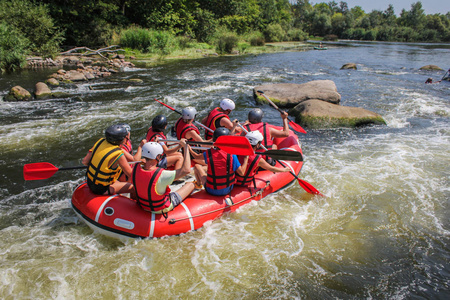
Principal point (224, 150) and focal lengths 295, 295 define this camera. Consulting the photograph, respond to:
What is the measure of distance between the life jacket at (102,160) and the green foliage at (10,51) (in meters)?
13.7

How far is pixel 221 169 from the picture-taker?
4.10 metres

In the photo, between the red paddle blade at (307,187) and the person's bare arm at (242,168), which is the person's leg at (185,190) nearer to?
the person's bare arm at (242,168)

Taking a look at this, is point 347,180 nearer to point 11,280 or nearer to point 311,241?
point 311,241

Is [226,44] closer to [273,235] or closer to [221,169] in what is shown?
[221,169]

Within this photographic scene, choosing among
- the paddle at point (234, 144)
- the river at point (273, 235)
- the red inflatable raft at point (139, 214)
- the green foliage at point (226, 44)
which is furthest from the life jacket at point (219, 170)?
the green foliage at point (226, 44)

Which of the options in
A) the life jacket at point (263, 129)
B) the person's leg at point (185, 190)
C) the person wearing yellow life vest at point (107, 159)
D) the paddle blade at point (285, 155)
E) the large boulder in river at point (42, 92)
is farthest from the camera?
the large boulder in river at point (42, 92)

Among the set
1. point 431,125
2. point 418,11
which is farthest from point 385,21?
point 431,125

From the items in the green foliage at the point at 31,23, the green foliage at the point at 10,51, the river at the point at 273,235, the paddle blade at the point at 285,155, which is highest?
the green foliage at the point at 31,23

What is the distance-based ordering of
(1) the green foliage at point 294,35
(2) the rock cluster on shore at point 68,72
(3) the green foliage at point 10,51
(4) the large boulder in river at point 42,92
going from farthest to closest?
(1) the green foliage at point 294,35, (3) the green foliage at point 10,51, (4) the large boulder in river at point 42,92, (2) the rock cluster on shore at point 68,72

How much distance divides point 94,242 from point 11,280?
917 mm

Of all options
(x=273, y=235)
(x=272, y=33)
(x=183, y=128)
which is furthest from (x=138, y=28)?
(x=273, y=235)

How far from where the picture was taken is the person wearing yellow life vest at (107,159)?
370cm

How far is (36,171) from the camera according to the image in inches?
174

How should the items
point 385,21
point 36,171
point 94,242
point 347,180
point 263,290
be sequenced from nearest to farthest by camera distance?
1. point 263,290
2. point 94,242
3. point 36,171
4. point 347,180
5. point 385,21
